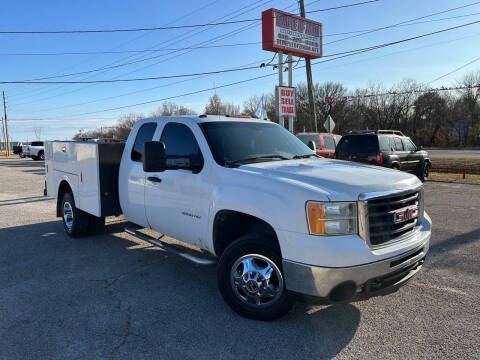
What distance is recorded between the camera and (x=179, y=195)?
4.16 meters

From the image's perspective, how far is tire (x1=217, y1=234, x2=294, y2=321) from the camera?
3.25 meters

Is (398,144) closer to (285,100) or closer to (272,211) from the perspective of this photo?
(285,100)

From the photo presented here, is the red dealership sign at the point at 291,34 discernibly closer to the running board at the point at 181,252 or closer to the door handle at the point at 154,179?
the door handle at the point at 154,179

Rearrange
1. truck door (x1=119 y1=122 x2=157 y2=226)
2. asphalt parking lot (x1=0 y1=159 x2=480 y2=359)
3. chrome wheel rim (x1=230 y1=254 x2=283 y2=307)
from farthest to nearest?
truck door (x1=119 y1=122 x2=157 y2=226) → chrome wheel rim (x1=230 y1=254 x2=283 y2=307) → asphalt parking lot (x1=0 y1=159 x2=480 y2=359)

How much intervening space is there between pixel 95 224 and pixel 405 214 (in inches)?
202

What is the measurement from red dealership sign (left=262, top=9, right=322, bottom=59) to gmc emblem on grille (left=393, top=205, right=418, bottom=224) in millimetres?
13229

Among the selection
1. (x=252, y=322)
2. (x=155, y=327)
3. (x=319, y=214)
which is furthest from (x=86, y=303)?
(x=319, y=214)

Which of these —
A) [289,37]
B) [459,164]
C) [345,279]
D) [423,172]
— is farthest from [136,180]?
[459,164]

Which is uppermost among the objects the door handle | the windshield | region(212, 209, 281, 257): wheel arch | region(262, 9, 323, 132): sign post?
region(262, 9, 323, 132): sign post

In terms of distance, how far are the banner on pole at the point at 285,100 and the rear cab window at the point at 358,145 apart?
295 cm

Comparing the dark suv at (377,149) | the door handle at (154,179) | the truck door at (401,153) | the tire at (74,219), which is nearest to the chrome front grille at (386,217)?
the door handle at (154,179)

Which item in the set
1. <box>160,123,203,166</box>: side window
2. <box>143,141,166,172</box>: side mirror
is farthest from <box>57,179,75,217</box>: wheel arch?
<box>143,141,166,172</box>: side mirror

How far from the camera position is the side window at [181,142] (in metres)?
4.10

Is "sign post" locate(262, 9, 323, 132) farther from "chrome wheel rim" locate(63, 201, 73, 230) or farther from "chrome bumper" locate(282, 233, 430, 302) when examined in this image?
"chrome bumper" locate(282, 233, 430, 302)
